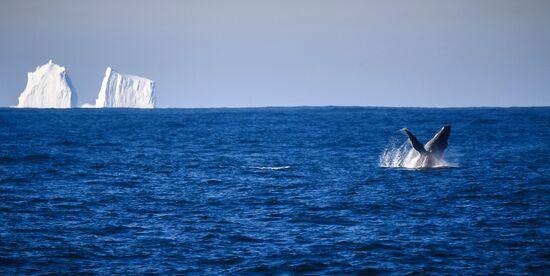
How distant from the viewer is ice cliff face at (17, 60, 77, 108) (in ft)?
566

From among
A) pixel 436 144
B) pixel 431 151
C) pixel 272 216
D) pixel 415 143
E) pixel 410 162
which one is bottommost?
pixel 272 216

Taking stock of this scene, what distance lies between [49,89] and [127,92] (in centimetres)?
1868

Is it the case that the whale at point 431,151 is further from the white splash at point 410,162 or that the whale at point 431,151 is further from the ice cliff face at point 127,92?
the ice cliff face at point 127,92

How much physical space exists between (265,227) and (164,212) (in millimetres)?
4315

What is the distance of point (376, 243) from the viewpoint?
21203mm

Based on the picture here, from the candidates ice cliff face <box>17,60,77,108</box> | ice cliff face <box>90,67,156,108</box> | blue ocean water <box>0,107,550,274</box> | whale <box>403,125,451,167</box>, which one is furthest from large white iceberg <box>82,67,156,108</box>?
whale <box>403,125,451,167</box>

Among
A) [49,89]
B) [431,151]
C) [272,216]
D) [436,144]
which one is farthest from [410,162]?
[49,89]

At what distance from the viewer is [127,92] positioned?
188375mm

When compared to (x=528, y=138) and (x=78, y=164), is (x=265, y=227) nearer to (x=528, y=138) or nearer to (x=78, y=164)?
(x=78, y=164)

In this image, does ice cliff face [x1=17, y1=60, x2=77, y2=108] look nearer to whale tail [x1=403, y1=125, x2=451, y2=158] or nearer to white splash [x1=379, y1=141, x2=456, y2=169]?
white splash [x1=379, y1=141, x2=456, y2=169]

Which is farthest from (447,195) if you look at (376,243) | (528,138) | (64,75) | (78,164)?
(64,75)

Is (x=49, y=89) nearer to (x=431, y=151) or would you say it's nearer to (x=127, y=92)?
(x=127, y=92)

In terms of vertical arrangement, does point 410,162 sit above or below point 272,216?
above

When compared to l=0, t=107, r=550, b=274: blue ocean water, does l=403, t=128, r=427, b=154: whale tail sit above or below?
above
